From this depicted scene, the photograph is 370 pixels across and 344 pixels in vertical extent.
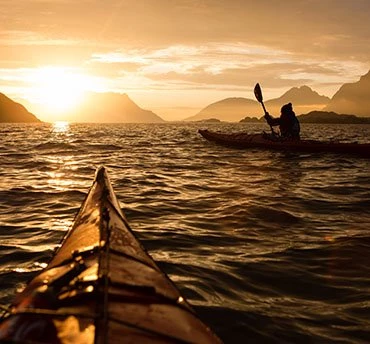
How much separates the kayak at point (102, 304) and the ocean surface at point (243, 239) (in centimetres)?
130

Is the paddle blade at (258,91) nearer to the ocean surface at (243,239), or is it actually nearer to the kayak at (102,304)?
the ocean surface at (243,239)

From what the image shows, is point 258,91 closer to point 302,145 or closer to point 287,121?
point 287,121

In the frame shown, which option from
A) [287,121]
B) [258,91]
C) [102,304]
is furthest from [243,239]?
[258,91]

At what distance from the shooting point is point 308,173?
15.1m

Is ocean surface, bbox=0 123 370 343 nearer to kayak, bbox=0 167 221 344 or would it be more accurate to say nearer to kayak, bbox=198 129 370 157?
kayak, bbox=0 167 221 344

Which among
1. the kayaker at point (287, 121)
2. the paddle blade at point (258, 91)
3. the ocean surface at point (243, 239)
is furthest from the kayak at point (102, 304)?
the paddle blade at point (258, 91)

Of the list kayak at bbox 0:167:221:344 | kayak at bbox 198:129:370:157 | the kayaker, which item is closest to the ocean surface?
kayak at bbox 0:167:221:344

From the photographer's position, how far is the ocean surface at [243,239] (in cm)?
458

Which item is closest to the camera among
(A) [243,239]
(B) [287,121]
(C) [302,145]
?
(A) [243,239]

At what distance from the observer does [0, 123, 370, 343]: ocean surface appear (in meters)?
4.58

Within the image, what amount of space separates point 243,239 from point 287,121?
13.9 metres

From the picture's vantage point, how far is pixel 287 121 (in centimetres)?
1991

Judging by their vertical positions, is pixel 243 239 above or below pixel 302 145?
below

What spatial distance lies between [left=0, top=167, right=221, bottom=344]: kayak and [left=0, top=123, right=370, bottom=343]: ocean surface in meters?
1.30
